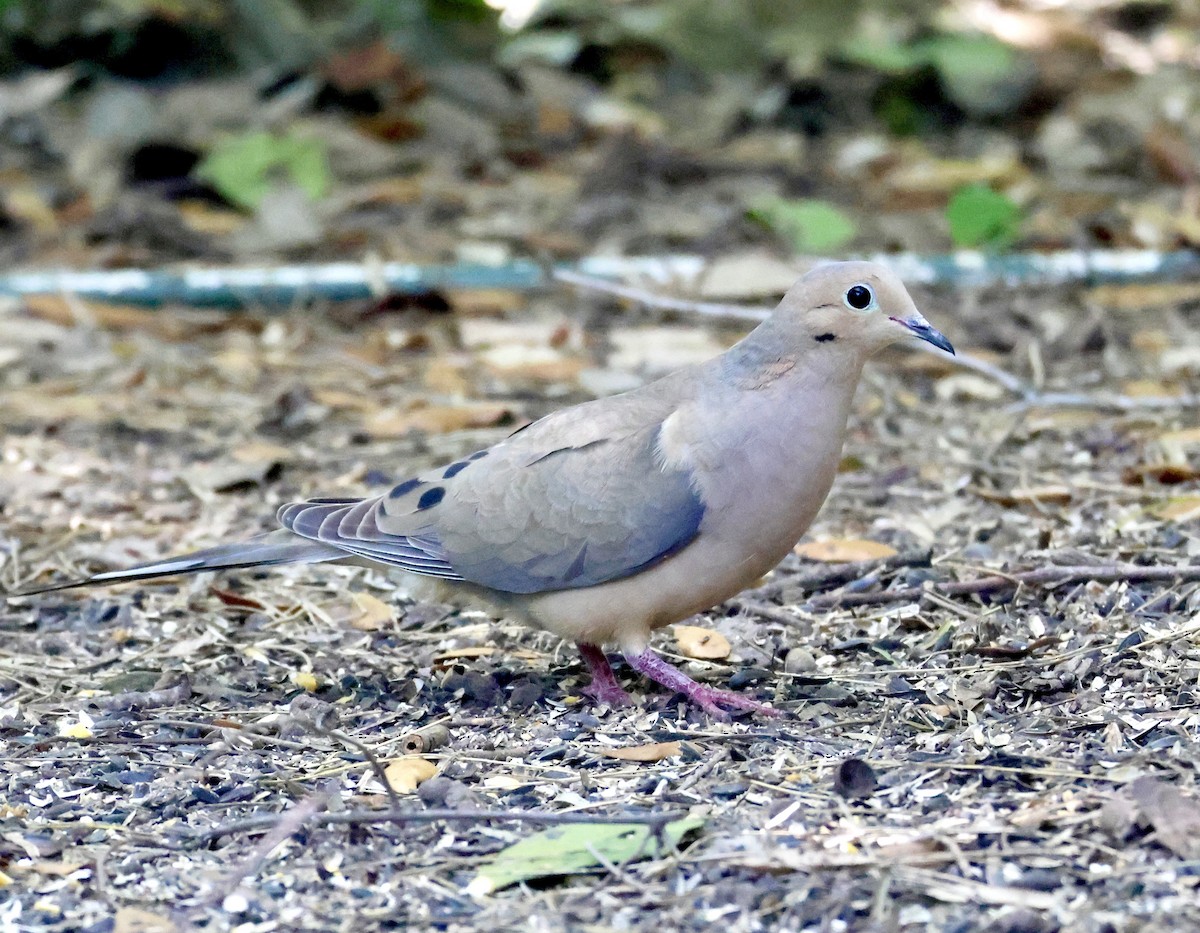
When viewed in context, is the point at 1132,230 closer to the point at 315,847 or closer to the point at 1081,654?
the point at 1081,654

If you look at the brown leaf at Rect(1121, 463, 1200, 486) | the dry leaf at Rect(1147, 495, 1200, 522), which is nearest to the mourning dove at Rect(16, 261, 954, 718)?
the dry leaf at Rect(1147, 495, 1200, 522)

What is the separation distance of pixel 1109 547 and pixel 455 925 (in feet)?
6.94

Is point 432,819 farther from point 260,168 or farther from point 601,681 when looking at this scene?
point 260,168

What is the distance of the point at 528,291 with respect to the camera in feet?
21.0

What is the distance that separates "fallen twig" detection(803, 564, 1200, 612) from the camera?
146 inches

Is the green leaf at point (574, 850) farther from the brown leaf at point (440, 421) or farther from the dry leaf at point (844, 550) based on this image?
the brown leaf at point (440, 421)

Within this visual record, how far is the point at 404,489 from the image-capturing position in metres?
3.89

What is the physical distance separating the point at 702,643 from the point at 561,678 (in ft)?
1.14

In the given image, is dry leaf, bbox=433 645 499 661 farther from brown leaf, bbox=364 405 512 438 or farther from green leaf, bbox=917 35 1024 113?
green leaf, bbox=917 35 1024 113

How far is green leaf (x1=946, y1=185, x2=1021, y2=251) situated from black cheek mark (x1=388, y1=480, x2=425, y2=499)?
327 cm

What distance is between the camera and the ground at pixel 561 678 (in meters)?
2.66

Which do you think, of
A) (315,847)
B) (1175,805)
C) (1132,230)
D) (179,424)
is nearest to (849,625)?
(1175,805)

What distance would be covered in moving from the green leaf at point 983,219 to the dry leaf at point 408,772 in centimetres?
396

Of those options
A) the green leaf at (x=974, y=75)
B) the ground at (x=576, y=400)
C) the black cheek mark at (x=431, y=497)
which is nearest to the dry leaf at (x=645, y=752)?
the ground at (x=576, y=400)
